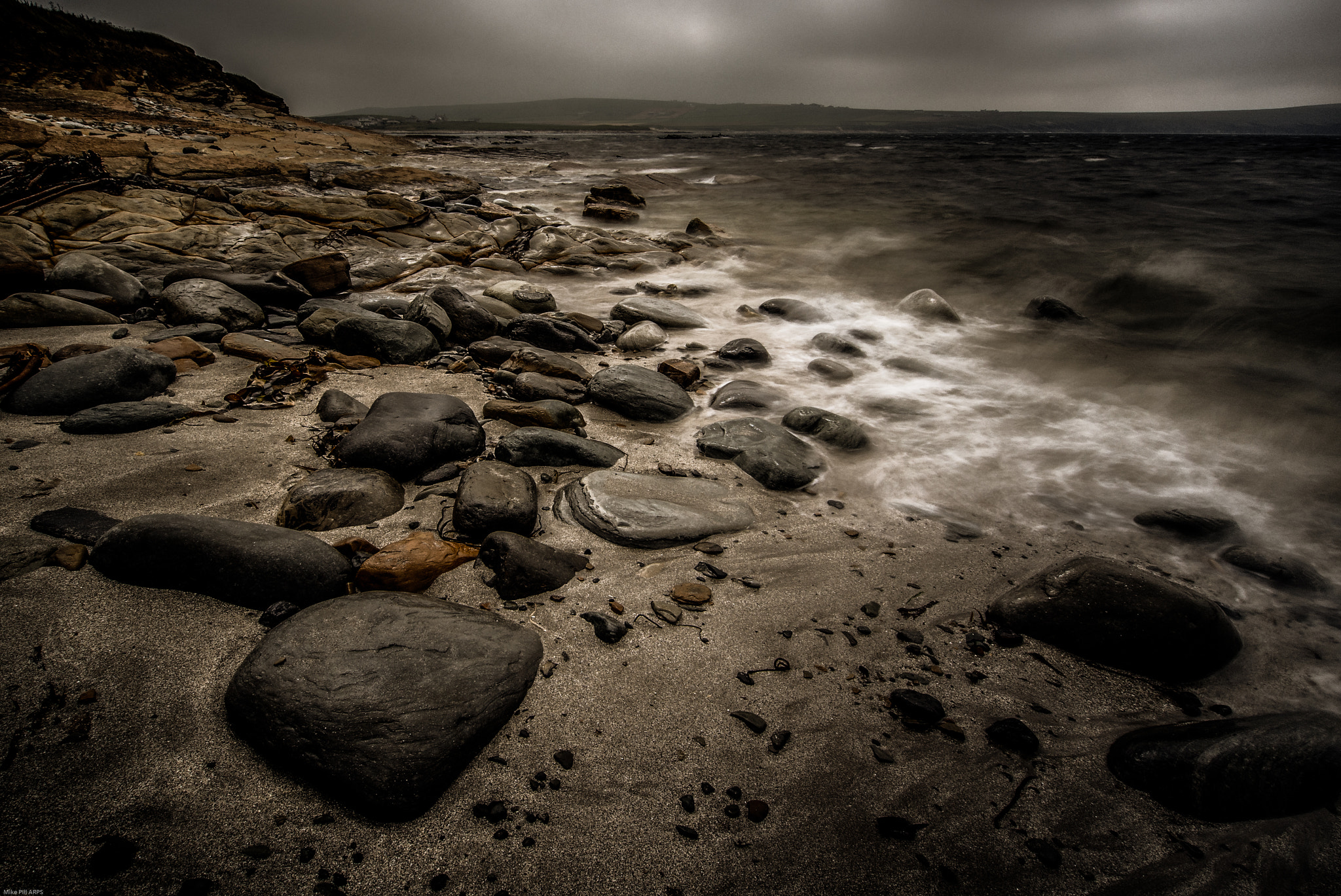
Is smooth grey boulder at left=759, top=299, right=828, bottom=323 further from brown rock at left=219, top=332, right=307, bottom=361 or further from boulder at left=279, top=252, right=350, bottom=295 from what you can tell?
brown rock at left=219, top=332, right=307, bottom=361

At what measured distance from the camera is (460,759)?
5.03 ft

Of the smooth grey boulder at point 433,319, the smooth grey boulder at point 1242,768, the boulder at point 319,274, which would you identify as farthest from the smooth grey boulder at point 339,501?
the boulder at point 319,274

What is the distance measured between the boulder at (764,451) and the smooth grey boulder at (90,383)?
3.30 meters

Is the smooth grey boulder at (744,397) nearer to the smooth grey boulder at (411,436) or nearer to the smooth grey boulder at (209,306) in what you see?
the smooth grey boulder at (411,436)

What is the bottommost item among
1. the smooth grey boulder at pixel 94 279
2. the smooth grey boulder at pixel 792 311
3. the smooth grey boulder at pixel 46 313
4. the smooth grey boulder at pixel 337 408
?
the smooth grey boulder at pixel 337 408

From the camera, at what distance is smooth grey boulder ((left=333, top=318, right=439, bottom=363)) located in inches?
165

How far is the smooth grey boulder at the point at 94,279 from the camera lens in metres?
4.52

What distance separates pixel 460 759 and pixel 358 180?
44.4ft

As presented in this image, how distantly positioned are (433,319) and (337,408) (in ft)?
5.62

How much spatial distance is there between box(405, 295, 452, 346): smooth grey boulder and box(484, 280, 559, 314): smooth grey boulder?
3.59 feet

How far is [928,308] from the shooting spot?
23.0 feet

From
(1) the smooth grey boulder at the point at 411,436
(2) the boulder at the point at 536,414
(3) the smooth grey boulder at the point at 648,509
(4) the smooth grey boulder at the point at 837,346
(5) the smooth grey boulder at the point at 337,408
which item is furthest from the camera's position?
(4) the smooth grey boulder at the point at 837,346

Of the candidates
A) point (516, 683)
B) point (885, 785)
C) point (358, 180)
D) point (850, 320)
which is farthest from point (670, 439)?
point (358, 180)

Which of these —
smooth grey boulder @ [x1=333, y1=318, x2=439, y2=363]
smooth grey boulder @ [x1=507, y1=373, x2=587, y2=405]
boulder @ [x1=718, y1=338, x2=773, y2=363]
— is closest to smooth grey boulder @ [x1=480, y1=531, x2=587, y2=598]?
smooth grey boulder @ [x1=507, y1=373, x2=587, y2=405]
